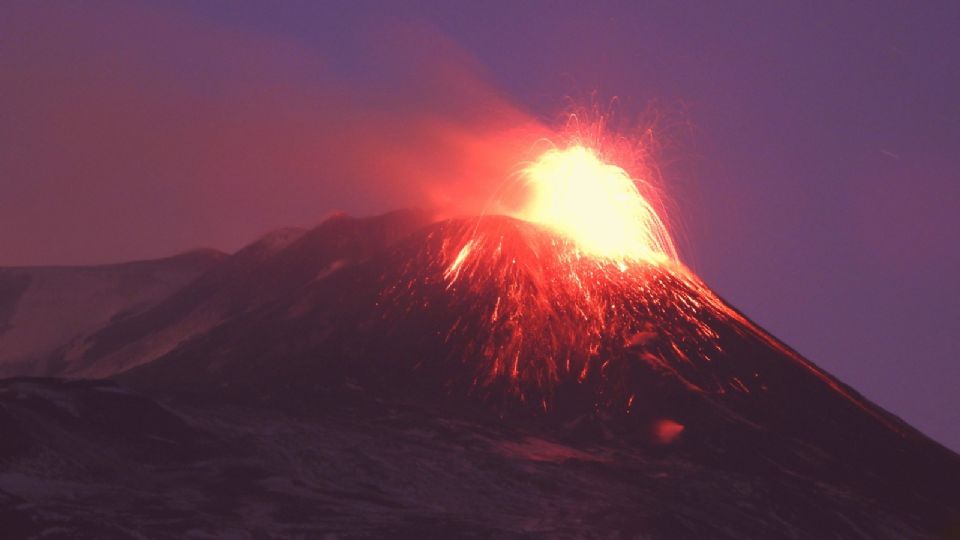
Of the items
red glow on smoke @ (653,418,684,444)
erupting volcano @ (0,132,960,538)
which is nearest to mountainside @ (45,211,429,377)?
erupting volcano @ (0,132,960,538)

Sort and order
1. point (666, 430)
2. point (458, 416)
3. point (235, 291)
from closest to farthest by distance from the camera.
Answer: point (666, 430), point (458, 416), point (235, 291)

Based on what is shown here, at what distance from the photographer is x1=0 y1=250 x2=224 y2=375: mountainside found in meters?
119

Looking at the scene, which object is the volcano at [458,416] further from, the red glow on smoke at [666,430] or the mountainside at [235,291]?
the mountainside at [235,291]

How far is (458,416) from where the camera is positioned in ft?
234

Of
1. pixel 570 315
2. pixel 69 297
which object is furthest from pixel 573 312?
pixel 69 297

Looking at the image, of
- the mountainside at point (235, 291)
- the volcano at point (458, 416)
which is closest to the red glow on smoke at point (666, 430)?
the volcano at point (458, 416)

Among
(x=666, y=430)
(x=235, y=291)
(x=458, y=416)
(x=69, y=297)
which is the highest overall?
(x=235, y=291)

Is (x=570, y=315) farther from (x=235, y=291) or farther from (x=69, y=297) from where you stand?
(x=69, y=297)

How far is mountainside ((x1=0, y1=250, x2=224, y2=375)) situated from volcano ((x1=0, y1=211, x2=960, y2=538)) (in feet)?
40.4

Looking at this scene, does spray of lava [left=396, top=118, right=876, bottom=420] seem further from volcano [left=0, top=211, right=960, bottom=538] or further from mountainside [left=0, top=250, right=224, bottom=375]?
mountainside [left=0, top=250, right=224, bottom=375]

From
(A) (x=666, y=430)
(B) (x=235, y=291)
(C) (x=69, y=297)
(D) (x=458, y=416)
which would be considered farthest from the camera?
(C) (x=69, y=297)

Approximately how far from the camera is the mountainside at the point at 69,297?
119438 mm

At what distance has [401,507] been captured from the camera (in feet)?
172

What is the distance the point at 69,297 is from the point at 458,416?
2946 inches
